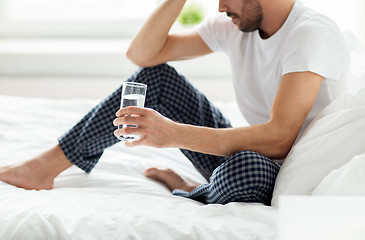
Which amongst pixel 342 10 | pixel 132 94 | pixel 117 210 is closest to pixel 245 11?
pixel 132 94

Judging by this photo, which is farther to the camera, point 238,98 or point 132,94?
point 238,98

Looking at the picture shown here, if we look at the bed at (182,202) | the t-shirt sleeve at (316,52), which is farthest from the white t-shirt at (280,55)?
the bed at (182,202)

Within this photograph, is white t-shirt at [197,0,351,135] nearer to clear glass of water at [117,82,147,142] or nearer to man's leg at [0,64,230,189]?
man's leg at [0,64,230,189]

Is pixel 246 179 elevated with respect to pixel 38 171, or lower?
elevated

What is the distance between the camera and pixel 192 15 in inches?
119

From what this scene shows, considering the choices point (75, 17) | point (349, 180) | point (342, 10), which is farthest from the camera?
point (75, 17)

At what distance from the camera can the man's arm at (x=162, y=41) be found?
1671 mm

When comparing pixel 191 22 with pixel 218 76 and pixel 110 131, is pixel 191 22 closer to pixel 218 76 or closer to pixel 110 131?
pixel 218 76

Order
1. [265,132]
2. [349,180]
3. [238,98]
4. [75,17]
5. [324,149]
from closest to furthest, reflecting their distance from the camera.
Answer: [349,180] → [324,149] → [265,132] → [238,98] → [75,17]

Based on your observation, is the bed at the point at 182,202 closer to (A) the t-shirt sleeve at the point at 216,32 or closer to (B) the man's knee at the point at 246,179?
(B) the man's knee at the point at 246,179

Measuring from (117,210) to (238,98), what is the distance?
690 millimetres

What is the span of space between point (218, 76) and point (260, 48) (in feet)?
4.28

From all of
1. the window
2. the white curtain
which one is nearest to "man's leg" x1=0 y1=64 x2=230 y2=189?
the white curtain

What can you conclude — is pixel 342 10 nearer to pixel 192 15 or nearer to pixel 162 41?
pixel 192 15
